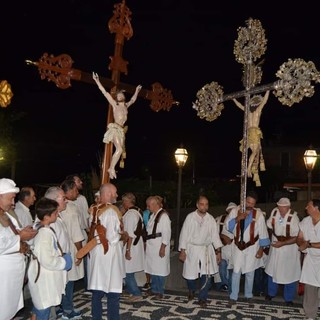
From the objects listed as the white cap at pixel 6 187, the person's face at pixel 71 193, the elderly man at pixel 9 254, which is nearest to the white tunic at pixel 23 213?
the person's face at pixel 71 193

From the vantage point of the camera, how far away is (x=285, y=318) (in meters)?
7.63

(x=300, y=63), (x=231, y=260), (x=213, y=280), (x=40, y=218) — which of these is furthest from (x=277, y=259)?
(x=40, y=218)

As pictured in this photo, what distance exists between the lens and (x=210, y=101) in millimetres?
8789

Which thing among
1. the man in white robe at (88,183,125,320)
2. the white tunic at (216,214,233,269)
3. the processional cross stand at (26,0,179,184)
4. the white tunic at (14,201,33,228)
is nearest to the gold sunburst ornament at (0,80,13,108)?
the processional cross stand at (26,0,179,184)

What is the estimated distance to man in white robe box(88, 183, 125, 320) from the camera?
6574 mm

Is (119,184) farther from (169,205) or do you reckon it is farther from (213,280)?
(213,280)

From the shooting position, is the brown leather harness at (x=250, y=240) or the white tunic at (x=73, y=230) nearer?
Result: the white tunic at (x=73, y=230)

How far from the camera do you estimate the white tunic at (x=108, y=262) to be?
21.6 feet

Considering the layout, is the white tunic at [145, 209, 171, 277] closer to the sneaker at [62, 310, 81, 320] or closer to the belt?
the belt

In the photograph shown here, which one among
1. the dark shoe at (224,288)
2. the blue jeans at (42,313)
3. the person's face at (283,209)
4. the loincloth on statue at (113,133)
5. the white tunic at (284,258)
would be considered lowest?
the dark shoe at (224,288)

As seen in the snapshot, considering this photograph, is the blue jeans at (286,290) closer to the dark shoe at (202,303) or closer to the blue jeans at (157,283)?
the dark shoe at (202,303)

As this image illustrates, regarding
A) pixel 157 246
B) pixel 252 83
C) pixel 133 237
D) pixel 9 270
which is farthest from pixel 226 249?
pixel 9 270

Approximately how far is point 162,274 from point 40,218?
396 cm

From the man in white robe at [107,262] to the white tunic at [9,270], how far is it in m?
1.36
